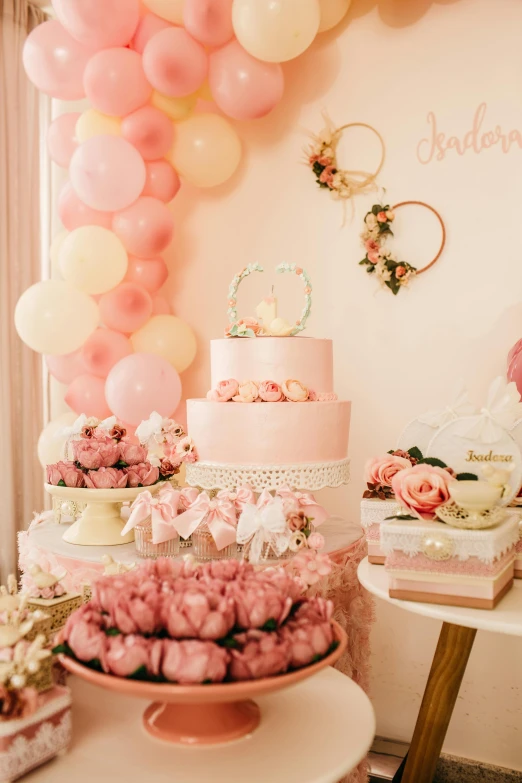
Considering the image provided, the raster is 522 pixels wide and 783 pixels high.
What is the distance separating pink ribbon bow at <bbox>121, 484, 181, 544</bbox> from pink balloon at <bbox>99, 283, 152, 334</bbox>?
120cm

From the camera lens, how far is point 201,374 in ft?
11.6

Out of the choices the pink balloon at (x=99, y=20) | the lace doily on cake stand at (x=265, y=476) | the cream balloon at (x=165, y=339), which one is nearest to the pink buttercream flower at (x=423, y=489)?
the lace doily on cake stand at (x=265, y=476)

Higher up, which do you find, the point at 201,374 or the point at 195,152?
the point at 195,152

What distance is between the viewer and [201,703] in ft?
3.64

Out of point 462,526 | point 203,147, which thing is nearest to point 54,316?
point 203,147

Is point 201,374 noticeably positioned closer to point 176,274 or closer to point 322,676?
point 176,274

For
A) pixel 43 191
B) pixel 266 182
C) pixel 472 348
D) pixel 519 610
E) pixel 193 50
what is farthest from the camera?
pixel 43 191

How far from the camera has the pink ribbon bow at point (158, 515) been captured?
1979 millimetres

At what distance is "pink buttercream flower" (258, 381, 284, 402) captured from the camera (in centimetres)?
219

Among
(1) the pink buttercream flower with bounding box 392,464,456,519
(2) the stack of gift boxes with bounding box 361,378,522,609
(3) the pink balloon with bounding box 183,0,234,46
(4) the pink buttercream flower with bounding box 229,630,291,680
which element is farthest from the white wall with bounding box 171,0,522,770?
(4) the pink buttercream flower with bounding box 229,630,291,680

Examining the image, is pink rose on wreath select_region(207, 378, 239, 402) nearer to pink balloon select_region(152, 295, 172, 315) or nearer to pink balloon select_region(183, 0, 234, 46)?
pink balloon select_region(152, 295, 172, 315)

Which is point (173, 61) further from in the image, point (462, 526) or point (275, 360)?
point (462, 526)

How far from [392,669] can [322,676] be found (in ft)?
5.97

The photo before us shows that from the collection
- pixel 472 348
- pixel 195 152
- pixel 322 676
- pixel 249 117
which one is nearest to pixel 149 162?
pixel 195 152
